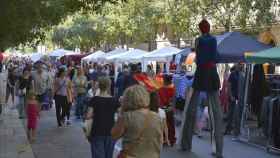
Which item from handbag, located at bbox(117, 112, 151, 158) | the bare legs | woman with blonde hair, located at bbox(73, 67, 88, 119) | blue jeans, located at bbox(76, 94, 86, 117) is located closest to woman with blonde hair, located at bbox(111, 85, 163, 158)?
handbag, located at bbox(117, 112, 151, 158)

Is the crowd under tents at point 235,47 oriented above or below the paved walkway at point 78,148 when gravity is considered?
above

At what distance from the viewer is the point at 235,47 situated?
14844 mm

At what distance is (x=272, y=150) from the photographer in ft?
39.2

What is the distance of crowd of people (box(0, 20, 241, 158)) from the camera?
227 inches

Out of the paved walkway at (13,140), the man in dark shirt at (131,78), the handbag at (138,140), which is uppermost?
the man in dark shirt at (131,78)

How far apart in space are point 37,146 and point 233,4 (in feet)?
61.0

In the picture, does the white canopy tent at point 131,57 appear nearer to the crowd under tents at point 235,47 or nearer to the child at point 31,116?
the crowd under tents at point 235,47

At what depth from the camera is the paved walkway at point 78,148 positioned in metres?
11.5

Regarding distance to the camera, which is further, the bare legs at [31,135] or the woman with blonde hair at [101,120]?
the bare legs at [31,135]

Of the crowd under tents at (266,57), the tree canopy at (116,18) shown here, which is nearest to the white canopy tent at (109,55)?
the tree canopy at (116,18)

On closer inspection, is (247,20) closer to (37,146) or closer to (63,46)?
(37,146)

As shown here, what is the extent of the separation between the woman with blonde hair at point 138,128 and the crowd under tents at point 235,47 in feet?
28.7

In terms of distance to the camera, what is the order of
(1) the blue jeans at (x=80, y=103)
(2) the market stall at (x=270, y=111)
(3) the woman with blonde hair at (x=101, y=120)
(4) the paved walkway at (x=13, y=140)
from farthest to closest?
(1) the blue jeans at (x=80, y=103)
(2) the market stall at (x=270, y=111)
(4) the paved walkway at (x=13, y=140)
(3) the woman with blonde hair at (x=101, y=120)

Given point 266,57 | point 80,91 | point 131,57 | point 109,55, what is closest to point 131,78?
point 80,91
